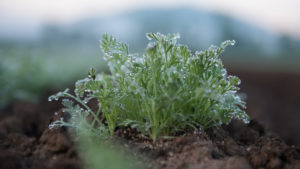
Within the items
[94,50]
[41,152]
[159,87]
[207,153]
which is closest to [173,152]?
[207,153]

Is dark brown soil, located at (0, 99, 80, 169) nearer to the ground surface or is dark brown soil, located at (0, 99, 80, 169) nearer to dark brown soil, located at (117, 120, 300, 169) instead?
the ground surface

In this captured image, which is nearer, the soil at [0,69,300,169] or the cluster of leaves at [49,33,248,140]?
the soil at [0,69,300,169]

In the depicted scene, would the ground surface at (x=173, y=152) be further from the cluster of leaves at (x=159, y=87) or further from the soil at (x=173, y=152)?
the cluster of leaves at (x=159, y=87)

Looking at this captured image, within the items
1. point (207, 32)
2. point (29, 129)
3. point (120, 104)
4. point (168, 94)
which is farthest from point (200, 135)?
point (207, 32)

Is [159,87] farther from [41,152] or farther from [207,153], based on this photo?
[41,152]

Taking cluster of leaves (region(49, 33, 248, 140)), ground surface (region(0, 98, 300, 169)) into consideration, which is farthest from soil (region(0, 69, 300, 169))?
cluster of leaves (region(49, 33, 248, 140))

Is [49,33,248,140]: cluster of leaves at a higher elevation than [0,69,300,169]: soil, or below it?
higher

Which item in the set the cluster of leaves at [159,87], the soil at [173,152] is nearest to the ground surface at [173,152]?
the soil at [173,152]

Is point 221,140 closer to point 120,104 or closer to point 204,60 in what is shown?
point 204,60
